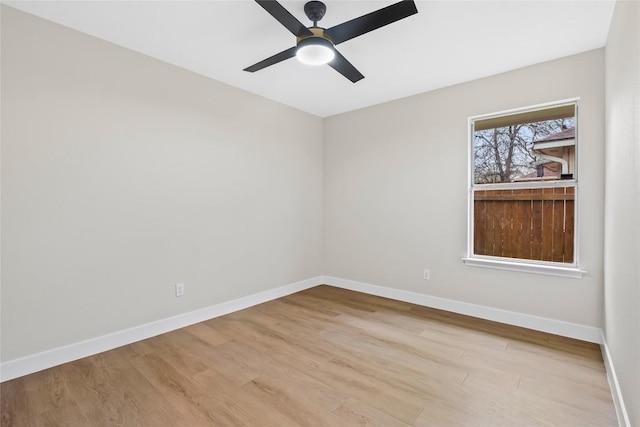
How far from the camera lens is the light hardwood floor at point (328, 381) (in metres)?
1.72

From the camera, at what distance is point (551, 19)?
219 centimetres

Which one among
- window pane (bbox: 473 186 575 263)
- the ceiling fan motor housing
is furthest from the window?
the ceiling fan motor housing

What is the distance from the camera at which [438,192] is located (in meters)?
3.49

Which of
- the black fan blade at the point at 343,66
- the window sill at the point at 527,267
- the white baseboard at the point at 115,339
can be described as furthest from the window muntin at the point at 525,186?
the white baseboard at the point at 115,339

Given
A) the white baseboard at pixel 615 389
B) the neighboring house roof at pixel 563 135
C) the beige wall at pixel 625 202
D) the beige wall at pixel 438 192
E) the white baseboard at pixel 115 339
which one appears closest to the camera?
the beige wall at pixel 625 202

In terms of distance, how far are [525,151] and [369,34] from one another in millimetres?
1988

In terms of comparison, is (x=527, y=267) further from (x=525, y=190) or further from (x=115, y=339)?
(x=115, y=339)

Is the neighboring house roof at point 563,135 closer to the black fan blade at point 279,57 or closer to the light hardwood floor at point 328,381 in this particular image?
the light hardwood floor at point 328,381

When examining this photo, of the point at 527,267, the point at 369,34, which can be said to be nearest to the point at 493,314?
the point at 527,267

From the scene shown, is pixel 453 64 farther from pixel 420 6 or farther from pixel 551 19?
pixel 420 6

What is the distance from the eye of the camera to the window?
2.83m

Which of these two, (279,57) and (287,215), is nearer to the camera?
(279,57)

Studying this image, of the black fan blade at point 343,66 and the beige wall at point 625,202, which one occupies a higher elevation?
the black fan blade at point 343,66

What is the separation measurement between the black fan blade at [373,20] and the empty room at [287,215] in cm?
1
